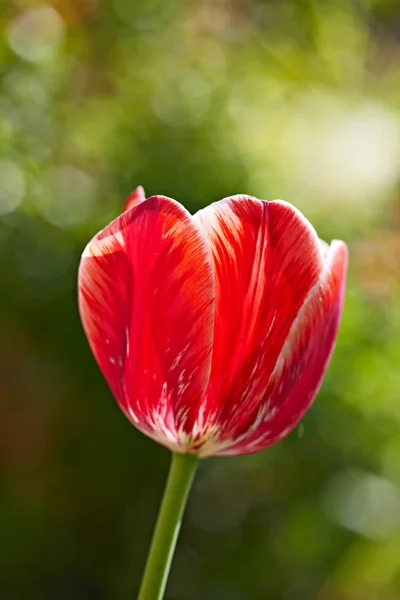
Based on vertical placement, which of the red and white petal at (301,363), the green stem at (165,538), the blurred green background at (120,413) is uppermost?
the red and white petal at (301,363)

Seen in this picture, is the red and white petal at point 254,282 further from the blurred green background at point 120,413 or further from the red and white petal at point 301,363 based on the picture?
the blurred green background at point 120,413

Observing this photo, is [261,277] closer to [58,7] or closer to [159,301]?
[159,301]

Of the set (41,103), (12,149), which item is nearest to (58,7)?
(41,103)

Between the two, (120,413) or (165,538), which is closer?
(165,538)

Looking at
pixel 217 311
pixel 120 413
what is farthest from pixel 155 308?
pixel 120 413

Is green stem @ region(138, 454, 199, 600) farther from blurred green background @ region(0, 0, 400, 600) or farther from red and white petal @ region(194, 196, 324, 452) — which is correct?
blurred green background @ region(0, 0, 400, 600)

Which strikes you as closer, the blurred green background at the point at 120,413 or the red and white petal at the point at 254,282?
the red and white petal at the point at 254,282

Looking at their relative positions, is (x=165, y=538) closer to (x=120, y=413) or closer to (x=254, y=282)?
(x=254, y=282)

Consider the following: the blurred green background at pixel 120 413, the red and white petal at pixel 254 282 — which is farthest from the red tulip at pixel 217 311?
the blurred green background at pixel 120 413
